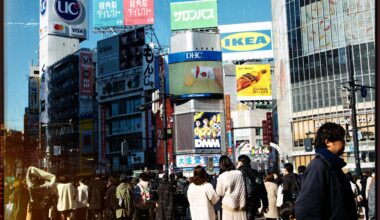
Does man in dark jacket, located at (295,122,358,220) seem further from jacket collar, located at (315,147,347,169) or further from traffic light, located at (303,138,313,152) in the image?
traffic light, located at (303,138,313,152)

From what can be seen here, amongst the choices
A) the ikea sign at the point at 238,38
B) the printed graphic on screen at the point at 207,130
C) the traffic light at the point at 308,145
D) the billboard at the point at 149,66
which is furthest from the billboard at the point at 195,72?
the traffic light at the point at 308,145

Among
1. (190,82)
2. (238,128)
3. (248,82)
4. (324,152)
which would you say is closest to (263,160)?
(190,82)

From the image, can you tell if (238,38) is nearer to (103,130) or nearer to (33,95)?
(103,130)

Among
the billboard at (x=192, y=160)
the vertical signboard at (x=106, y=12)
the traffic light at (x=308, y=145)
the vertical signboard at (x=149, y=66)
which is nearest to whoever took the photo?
the traffic light at (x=308, y=145)

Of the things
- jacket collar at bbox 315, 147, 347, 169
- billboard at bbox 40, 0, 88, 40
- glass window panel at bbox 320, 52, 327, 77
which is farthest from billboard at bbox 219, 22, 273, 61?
jacket collar at bbox 315, 147, 347, 169

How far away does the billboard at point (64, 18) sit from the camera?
24.5ft

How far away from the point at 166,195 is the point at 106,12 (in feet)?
8.88

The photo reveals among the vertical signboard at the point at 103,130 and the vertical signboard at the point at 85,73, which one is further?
the vertical signboard at the point at 85,73

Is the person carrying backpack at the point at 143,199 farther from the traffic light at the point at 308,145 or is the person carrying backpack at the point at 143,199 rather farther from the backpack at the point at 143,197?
the traffic light at the point at 308,145

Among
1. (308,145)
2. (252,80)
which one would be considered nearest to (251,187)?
(308,145)

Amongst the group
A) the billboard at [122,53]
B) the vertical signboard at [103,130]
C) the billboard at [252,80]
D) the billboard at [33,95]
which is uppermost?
the billboard at [252,80]

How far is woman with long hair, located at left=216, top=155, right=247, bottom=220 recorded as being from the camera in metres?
5.57

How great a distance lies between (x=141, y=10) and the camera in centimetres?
781

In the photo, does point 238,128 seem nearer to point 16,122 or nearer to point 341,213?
point 16,122
